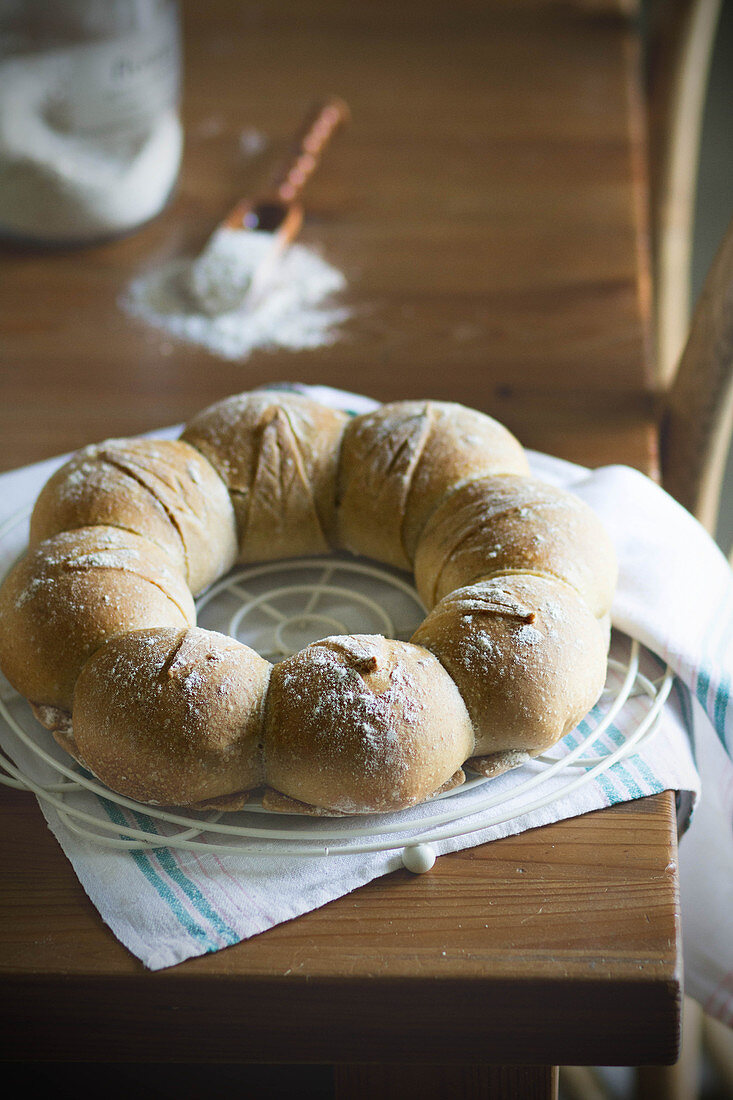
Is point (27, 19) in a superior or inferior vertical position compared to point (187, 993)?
superior

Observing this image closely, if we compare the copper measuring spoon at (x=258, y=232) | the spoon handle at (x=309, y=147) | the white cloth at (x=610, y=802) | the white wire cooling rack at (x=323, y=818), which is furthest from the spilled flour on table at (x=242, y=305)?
the white wire cooling rack at (x=323, y=818)

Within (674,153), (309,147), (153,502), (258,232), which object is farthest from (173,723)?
(674,153)

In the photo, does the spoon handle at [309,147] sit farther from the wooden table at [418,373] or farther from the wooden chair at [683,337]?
the wooden chair at [683,337]

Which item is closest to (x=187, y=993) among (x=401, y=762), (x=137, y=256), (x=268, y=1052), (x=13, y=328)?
(x=268, y=1052)

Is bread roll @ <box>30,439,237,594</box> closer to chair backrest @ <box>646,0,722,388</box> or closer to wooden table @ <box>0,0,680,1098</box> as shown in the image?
wooden table @ <box>0,0,680,1098</box>

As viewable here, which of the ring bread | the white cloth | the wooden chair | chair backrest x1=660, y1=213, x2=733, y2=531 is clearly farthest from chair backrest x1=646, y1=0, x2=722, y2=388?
the ring bread

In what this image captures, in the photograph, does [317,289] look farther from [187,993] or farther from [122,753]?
[187,993]

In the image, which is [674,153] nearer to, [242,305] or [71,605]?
[242,305]
